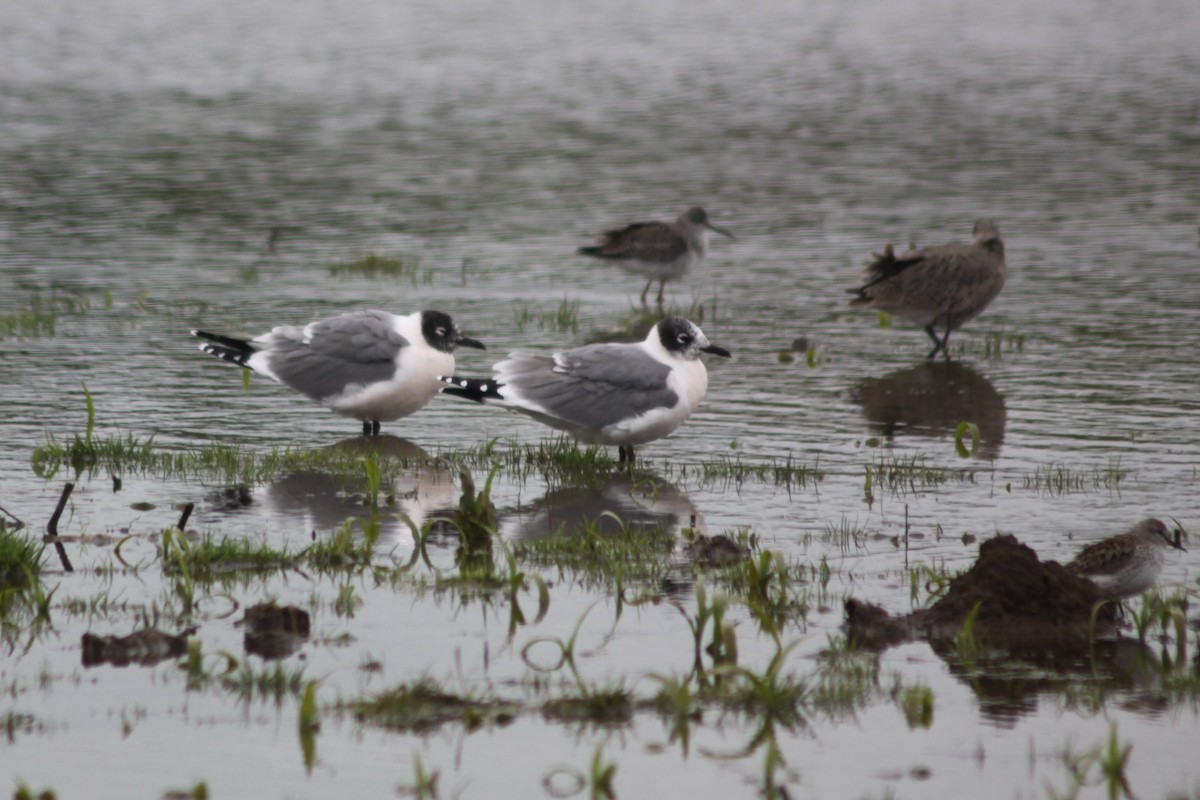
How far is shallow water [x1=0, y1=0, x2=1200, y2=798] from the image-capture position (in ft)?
19.8

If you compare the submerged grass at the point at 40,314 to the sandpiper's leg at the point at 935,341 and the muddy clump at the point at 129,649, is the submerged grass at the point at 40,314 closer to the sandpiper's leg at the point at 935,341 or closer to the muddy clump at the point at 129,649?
the sandpiper's leg at the point at 935,341

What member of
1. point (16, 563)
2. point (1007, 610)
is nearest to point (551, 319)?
point (16, 563)

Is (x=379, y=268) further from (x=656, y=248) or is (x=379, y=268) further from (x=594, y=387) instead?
(x=594, y=387)

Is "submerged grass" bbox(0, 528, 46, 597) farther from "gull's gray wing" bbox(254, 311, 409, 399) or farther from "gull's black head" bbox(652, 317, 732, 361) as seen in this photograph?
"gull's black head" bbox(652, 317, 732, 361)

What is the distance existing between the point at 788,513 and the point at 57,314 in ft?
29.7

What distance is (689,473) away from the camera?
33.9 ft

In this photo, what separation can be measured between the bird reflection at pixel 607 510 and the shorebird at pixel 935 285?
16.4 feet

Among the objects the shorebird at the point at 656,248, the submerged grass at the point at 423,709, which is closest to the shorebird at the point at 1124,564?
the submerged grass at the point at 423,709

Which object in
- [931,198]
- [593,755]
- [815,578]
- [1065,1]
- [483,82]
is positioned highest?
[1065,1]

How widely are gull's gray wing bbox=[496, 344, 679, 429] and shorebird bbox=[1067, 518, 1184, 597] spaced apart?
337 centimetres

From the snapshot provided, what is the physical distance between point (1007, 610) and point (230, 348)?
22.2 feet

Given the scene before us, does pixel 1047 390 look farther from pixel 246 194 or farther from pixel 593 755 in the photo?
pixel 246 194

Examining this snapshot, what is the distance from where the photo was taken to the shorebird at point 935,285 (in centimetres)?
1452

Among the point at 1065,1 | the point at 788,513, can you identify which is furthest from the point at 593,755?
the point at 1065,1
